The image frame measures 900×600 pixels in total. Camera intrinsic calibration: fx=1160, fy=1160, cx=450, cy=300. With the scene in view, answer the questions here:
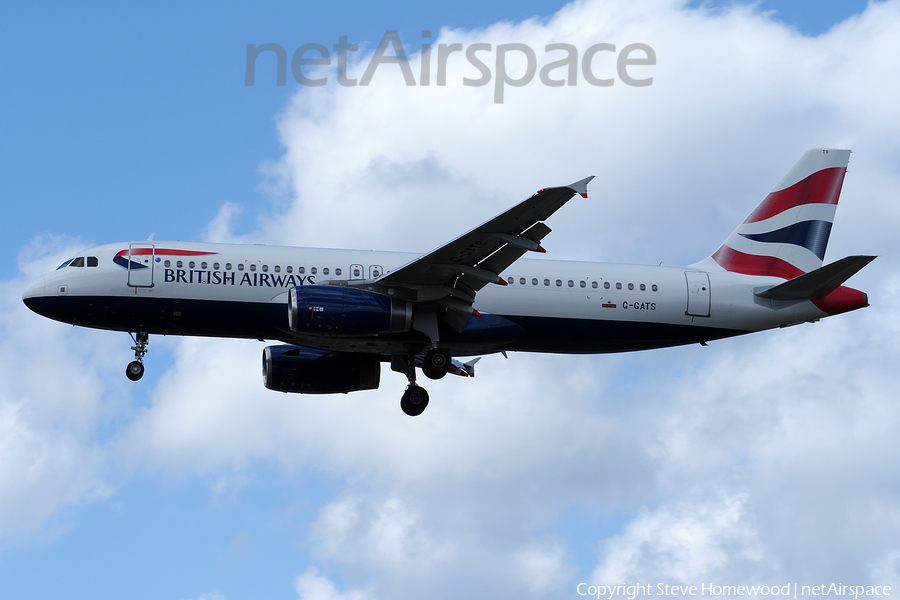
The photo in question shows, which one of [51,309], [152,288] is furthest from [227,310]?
[51,309]

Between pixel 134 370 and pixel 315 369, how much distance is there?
640 centimetres

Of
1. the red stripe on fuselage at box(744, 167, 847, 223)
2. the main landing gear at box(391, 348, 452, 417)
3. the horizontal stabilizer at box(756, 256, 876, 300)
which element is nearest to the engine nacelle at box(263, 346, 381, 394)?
the main landing gear at box(391, 348, 452, 417)

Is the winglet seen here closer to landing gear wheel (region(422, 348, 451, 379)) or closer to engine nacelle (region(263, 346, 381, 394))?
landing gear wheel (region(422, 348, 451, 379))

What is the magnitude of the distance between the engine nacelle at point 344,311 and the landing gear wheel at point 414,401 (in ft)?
13.0

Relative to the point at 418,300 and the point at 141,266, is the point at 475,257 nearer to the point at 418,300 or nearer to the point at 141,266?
the point at 418,300

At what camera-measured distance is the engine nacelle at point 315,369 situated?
1559 inches

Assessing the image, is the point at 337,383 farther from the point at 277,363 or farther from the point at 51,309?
the point at 51,309

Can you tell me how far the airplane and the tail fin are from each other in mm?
285

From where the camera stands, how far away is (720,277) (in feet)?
125

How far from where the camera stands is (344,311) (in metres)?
33.2

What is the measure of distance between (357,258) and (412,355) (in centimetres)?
394

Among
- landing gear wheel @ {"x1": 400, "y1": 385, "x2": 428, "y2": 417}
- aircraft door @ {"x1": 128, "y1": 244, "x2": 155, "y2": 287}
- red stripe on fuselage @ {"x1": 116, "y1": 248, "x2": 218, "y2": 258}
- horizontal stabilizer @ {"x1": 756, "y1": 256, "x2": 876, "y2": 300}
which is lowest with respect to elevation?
landing gear wheel @ {"x1": 400, "y1": 385, "x2": 428, "y2": 417}

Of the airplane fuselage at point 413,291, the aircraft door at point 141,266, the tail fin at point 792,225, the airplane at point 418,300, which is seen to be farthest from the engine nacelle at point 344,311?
the tail fin at point 792,225

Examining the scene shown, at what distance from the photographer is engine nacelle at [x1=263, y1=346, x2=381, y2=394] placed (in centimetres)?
3959
